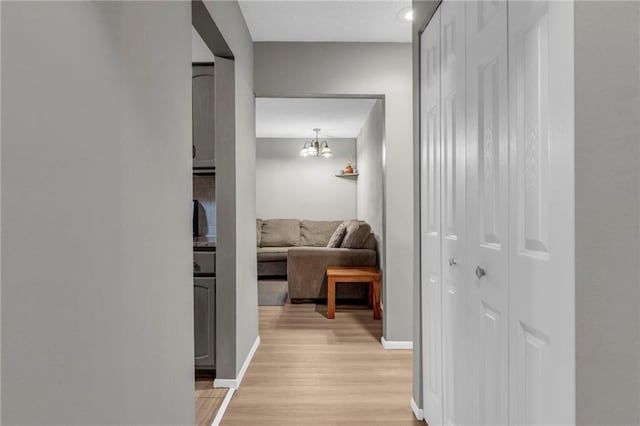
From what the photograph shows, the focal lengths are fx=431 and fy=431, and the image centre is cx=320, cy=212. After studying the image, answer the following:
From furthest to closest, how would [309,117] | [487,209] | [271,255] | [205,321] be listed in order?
[271,255], [309,117], [205,321], [487,209]

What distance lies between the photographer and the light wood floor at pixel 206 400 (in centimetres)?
235

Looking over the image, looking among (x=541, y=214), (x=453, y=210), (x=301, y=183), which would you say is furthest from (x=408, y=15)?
(x=301, y=183)

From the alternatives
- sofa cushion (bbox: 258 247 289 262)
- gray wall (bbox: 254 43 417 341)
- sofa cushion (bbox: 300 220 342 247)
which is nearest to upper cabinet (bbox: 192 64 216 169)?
gray wall (bbox: 254 43 417 341)

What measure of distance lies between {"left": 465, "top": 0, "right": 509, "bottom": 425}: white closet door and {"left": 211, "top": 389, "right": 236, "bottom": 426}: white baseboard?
1.35 metres

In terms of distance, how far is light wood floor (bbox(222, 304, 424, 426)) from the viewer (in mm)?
2389

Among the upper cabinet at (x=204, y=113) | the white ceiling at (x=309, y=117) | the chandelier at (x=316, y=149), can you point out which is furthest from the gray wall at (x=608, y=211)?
the chandelier at (x=316, y=149)

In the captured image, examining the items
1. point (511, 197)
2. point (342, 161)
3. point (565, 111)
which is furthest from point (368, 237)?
point (565, 111)

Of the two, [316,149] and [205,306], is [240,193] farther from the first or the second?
[316,149]

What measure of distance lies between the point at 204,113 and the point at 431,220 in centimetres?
180

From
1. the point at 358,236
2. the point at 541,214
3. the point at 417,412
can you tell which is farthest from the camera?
the point at 358,236

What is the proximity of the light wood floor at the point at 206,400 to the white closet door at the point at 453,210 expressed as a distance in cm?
126

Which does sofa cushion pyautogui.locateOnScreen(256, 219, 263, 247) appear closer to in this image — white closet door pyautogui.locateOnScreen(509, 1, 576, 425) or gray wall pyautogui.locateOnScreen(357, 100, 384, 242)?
gray wall pyautogui.locateOnScreen(357, 100, 384, 242)

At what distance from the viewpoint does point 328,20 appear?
321 centimetres

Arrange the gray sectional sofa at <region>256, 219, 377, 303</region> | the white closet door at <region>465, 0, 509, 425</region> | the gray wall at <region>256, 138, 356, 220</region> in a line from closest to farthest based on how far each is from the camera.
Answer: the white closet door at <region>465, 0, 509, 425</region>, the gray sectional sofa at <region>256, 219, 377, 303</region>, the gray wall at <region>256, 138, 356, 220</region>
